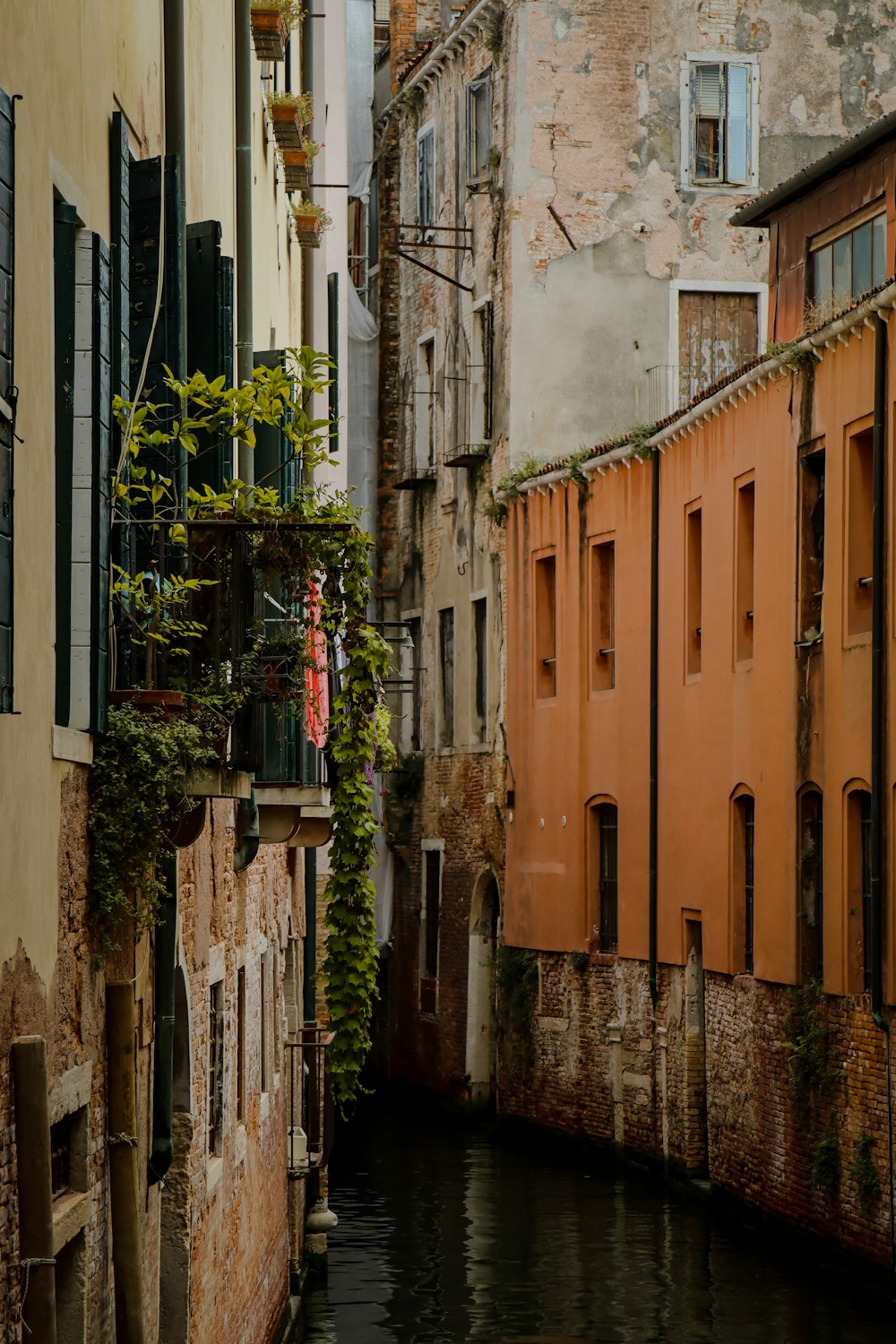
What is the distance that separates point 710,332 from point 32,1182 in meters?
25.4

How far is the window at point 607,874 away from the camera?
2608 centimetres

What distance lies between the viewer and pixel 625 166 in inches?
1176

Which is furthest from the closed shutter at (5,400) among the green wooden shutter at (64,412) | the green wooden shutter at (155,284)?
the green wooden shutter at (155,284)

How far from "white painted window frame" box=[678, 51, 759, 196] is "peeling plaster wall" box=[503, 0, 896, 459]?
0.06 metres

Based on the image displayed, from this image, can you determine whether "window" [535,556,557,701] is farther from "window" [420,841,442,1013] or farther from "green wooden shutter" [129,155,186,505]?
"green wooden shutter" [129,155,186,505]

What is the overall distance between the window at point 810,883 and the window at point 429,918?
12.8 m

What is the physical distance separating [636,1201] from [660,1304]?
4.75 m

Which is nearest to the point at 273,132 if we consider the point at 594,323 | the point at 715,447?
the point at 715,447

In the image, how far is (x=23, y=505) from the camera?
5.97 meters

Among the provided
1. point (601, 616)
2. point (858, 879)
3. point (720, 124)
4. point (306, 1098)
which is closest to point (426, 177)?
point (720, 124)

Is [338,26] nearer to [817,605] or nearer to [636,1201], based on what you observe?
[817,605]

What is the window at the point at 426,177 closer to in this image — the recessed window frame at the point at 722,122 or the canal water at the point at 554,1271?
the recessed window frame at the point at 722,122

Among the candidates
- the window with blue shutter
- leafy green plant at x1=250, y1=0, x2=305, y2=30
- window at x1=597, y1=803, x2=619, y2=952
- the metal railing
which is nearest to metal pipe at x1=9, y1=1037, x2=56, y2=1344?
the window with blue shutter

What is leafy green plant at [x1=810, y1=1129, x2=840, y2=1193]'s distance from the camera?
1803cm
